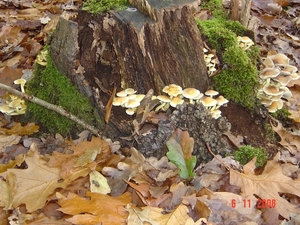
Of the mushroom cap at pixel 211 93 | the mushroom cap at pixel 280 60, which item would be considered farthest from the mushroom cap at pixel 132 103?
the mushroom cap at pixel 280 60

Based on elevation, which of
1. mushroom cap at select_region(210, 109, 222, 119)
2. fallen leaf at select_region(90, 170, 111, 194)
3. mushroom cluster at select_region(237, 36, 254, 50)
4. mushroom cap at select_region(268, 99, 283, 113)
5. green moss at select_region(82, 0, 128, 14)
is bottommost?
fallen leaf at select_region(90, 170, 111, 194)

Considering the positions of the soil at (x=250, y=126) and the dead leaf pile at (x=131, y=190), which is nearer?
the dead leaf pile at (x=131, y=190)

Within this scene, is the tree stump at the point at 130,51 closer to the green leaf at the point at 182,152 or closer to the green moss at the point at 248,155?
the green leaf at the point at 182,152

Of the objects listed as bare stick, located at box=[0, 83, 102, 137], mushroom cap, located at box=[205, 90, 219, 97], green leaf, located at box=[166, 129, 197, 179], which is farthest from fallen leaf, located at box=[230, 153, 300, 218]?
bare stick, located at box=[0, 83, 102, 137]

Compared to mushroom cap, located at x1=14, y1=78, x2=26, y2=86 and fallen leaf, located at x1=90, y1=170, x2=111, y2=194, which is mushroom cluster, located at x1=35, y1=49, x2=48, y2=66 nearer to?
mushroom cap, located at x1=14, y1=78, x2=26, y2=86

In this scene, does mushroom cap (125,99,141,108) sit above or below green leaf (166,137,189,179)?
above

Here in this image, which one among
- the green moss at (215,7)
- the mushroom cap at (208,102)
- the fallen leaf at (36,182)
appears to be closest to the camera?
the fallen leaf at (36,182)
